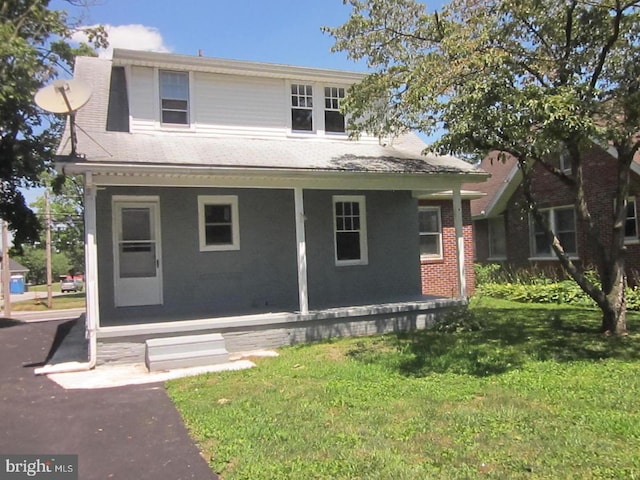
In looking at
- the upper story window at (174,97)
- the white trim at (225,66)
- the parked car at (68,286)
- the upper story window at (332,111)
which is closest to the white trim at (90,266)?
the upper story window at (174,97)

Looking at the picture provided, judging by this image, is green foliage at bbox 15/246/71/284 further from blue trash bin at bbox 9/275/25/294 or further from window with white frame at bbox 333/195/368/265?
window with white frame at bbox 333/195/368/265

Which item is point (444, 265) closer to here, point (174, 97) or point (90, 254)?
point (174, 97)

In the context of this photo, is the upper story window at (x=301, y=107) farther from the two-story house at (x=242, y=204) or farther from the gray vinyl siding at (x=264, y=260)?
the gray vinyl siding at (x=264, y=260)

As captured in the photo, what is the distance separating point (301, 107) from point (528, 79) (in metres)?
5.36

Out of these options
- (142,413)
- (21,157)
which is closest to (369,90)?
(142,413)

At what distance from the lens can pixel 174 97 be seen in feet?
36.8

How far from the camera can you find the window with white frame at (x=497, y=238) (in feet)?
66.7

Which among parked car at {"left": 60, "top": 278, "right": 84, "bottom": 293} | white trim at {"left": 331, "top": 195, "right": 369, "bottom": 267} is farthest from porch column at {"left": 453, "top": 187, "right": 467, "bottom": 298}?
parked car at {"left": 60, "top": 278, "right": 84, "bottom": 293}

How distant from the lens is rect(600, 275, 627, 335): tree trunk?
28.6 feet

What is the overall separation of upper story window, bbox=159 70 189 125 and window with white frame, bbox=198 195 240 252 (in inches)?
73.3

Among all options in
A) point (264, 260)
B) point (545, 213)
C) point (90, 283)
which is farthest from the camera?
point (545, 213)

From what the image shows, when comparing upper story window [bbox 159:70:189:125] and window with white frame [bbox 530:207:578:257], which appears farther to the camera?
window with white frame [bbox 530:207:578:257]

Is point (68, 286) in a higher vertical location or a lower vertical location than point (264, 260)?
lower

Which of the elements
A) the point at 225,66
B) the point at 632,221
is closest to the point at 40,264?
the point at 225,66
